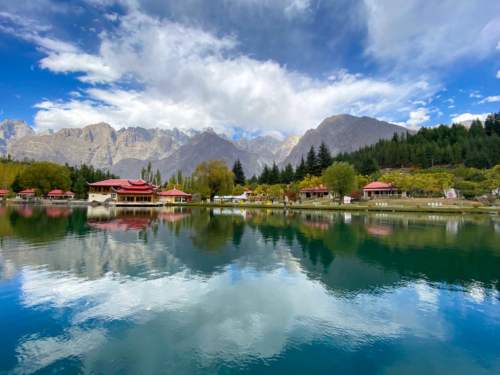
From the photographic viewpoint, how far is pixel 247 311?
9914 mm

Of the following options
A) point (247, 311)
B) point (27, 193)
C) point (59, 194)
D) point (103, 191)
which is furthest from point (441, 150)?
point (27, 193)

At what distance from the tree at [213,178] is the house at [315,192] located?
93.5ft

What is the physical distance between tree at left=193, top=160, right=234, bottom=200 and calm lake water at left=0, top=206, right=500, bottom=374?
61.3 metres

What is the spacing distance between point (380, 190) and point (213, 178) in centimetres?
4828

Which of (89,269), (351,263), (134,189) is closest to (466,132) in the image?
(134,189)

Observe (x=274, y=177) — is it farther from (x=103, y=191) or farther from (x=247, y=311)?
(x=247, y=311)

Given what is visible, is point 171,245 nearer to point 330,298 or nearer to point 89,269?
point 89,269

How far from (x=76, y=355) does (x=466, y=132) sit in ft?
534

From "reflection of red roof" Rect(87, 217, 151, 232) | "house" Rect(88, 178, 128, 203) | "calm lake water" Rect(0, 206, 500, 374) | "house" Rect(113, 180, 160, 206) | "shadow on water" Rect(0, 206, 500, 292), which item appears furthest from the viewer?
"house" Rect(88, 178, 128, 203)

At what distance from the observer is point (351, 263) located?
16359 mm

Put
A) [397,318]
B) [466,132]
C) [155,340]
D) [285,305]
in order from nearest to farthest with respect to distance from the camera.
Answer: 1. [155,340]
2. [397,318]
3. [285,305]
4. [466,132]

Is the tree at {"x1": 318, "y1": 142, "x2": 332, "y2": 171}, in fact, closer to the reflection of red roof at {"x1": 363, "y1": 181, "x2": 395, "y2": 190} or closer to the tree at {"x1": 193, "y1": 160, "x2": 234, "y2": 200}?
the reflection of red roof at {"x1": 363, "y1": 181, "x2": 395, "y2": 190}

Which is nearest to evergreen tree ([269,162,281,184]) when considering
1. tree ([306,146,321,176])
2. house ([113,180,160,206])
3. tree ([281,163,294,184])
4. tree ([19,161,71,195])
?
tree ([281,163,294,184])

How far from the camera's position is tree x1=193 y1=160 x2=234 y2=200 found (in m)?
79.9
